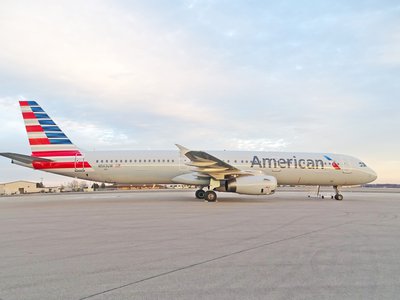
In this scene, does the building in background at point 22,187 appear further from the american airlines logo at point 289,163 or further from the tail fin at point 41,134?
the american airlines logo at point 289,163

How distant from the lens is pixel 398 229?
8.72 m

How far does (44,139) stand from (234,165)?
37.3ft

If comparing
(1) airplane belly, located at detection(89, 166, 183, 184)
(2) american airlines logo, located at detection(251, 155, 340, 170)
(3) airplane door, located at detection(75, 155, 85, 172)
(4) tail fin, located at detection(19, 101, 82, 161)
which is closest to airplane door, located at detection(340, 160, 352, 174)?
(2) american airlines logo, located at detection(251, 155, 340, 170)

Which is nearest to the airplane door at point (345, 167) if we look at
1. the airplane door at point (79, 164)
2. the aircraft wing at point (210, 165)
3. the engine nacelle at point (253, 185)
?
the engine nacelle at point (253, 185)

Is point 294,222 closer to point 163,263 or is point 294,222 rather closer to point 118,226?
point 118,226

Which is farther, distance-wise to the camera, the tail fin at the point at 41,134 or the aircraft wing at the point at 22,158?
the tail fin at the point at 41,134

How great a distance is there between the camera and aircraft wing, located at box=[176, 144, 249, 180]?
17.6 m

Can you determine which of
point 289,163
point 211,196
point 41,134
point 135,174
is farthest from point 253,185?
point 41,134

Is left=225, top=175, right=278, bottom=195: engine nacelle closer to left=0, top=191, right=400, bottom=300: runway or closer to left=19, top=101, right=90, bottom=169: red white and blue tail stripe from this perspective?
left=0, top=191, right=400, bottom=300: runway

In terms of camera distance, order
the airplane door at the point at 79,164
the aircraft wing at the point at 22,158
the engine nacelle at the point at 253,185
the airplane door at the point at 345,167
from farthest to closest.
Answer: the airplane door at the point at 345,167 → the airplane door at the point at 79,164 → the engine nacelle at the point at 253,185 → the aircraft wing at the point at 22,158

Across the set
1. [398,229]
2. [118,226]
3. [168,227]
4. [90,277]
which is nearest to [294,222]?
[398,229]

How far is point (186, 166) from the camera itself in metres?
20.9

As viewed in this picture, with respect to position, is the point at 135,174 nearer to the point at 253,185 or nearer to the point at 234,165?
the point at 234,165

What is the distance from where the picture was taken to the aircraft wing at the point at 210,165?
1759 cm
